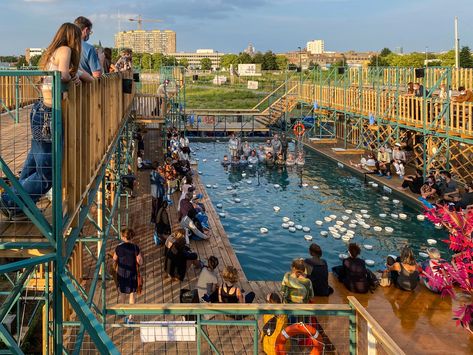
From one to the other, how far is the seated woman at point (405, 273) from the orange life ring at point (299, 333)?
2.28m

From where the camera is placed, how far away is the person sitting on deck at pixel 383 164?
21.6 m

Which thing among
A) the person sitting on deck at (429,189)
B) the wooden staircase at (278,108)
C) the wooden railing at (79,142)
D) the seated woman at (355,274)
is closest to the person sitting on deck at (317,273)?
the seated woman at (355,274)

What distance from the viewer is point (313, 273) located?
7926 mm

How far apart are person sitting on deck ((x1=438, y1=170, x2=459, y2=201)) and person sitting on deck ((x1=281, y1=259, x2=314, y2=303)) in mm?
9386

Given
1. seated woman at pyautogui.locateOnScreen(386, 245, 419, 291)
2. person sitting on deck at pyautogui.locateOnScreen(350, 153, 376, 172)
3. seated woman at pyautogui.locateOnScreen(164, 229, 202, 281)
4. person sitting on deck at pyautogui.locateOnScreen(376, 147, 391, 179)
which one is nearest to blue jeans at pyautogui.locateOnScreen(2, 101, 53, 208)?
seated woman at pyautogui.locateOnScreen(164, 229, 202, 281)

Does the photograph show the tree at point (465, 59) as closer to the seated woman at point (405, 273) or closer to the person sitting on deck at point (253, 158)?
the person sitting on deck at point (253, 158)

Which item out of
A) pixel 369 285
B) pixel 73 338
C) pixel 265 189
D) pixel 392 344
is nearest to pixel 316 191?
pixel 265 189

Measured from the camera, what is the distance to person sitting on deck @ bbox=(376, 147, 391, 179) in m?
21.6

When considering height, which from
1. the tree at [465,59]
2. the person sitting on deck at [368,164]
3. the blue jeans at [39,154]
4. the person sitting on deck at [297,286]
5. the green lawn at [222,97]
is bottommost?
the person sitting on deck at [297,286]

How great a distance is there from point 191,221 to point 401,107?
1424 cm

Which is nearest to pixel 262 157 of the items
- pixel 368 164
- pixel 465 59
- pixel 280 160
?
pixel 280 160

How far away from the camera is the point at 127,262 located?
7816 millimetres

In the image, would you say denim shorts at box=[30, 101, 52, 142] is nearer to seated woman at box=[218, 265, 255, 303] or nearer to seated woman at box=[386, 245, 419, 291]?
seated woman at box=[218, 265, 255, 303]

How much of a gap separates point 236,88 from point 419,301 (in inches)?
2848
